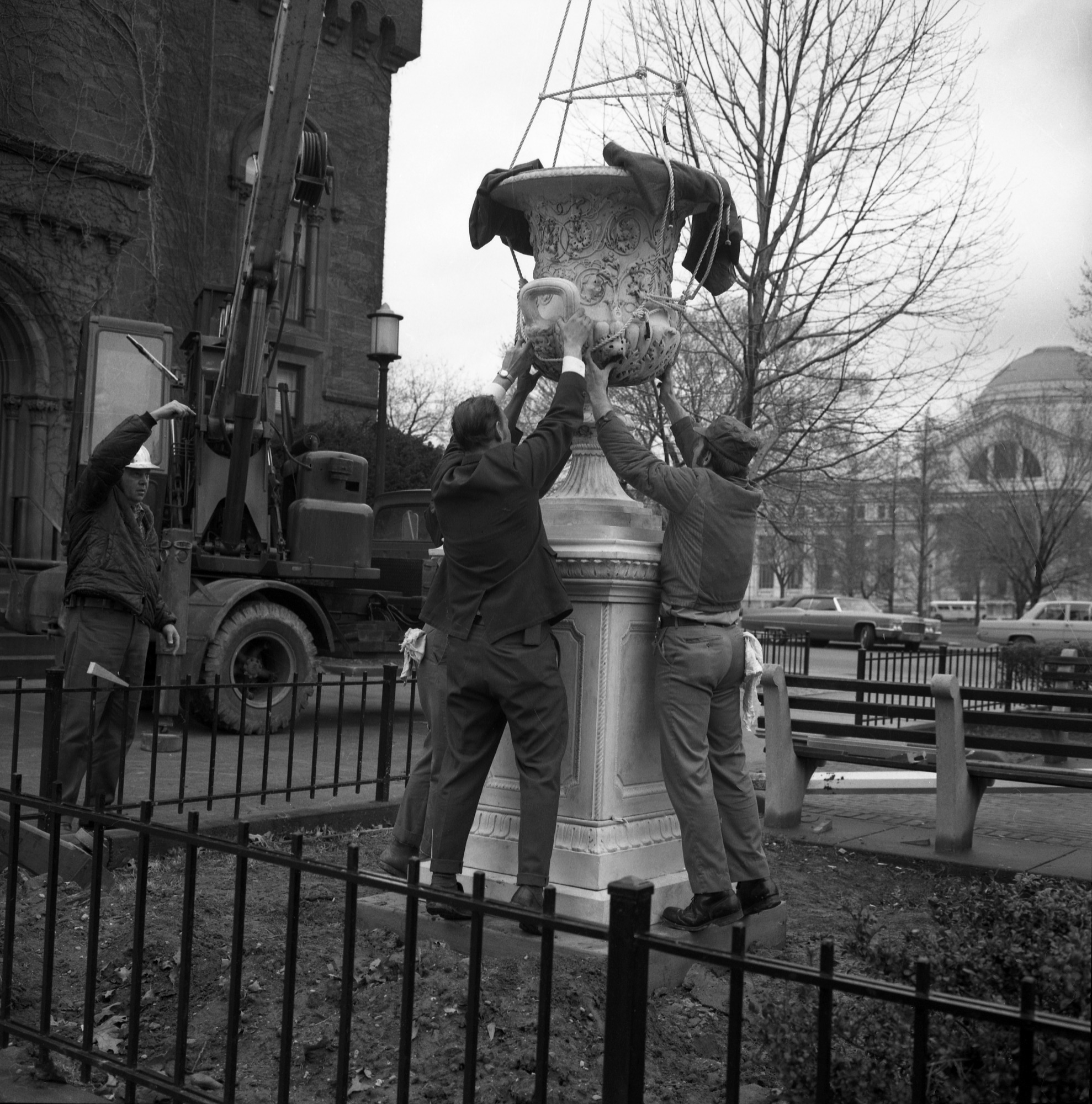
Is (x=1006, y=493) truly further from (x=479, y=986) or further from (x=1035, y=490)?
(x=479, y=986)

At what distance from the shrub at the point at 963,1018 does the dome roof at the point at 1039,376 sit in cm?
3318

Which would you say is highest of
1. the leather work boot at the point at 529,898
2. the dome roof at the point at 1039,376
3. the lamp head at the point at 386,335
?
the dome roof at the point at 1039,376

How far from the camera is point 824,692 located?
1903 cm

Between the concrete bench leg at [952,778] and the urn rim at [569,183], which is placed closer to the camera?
the urn rim at [569,183]

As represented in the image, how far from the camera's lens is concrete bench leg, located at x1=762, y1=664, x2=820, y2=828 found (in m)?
7.16

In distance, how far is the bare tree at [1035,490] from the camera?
121 feet

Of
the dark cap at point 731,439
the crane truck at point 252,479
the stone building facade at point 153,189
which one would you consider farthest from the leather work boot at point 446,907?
the stone building facade at point 153,189

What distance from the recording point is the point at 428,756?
4887 millimetres

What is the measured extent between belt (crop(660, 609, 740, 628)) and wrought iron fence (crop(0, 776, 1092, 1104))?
71.2 inches

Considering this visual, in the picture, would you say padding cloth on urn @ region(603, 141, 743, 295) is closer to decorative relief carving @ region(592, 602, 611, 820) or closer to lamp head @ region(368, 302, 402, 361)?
decorative relief carving @ region(592, 602, 611, 820)

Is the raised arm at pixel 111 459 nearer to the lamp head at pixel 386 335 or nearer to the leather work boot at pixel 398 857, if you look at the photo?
the leather work boot at pixel 398 857

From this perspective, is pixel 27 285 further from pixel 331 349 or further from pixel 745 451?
pixel 745 451

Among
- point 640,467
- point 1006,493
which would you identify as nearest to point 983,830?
point 640,467

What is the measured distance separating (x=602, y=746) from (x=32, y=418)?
1500 cm
